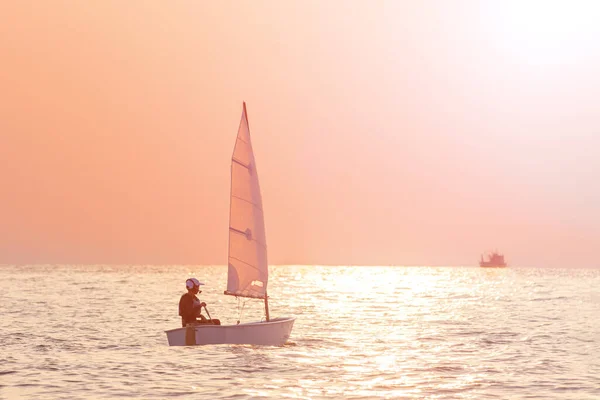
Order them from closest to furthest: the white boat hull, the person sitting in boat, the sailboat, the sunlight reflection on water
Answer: the sunlight reflection on water
the white boat hull
the person sitting in boat
the sailboat

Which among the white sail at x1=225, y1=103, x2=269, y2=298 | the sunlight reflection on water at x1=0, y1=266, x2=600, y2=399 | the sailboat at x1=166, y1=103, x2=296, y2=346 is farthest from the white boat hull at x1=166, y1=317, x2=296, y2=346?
the white sail at x1=225, y1=103, x2=269, y2=298

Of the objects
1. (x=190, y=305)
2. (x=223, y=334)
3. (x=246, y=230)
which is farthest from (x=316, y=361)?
(x=246, y=230)

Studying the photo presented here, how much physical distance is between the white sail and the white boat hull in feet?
11.5

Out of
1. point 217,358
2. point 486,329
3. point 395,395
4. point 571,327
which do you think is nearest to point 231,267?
point 217,358

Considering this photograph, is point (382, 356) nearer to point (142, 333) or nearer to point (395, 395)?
point (395, 395)

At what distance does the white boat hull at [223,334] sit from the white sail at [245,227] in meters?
3.52

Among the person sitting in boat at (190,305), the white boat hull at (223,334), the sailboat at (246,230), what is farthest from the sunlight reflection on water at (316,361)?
the sailboat at (246,230)

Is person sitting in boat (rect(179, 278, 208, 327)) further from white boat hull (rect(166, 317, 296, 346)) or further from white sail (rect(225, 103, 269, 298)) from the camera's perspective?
white sail (rect(225, 103, 269, 298))

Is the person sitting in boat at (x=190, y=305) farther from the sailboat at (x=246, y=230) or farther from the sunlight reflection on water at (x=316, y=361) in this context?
the sailboat at (x=246, y=230)

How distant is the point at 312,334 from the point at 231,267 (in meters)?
9.22

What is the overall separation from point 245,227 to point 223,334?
6.74 m

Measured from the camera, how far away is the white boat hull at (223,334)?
32688 mm

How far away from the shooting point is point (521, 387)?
25.8 meters

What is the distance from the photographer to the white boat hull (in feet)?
107
